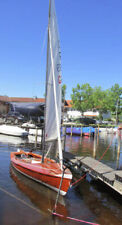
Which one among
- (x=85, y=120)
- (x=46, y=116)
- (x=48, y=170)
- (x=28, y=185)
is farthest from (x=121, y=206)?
(x=85, y=120)

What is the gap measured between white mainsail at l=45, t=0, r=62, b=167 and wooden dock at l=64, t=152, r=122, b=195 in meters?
2.80

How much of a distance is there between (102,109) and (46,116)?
208 ft

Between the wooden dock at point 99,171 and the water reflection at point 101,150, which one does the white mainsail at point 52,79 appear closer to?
the wooden dock at point 99,171

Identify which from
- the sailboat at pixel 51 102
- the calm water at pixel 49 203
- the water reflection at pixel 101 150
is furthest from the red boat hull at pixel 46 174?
the water reflection at pixel 101 150

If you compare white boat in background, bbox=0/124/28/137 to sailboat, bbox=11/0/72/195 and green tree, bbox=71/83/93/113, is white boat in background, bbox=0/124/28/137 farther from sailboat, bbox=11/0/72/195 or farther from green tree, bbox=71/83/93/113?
green tree, bbox=71/83/93/113

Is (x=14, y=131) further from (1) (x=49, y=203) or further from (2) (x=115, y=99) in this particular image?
(2) (x=115, y=99)

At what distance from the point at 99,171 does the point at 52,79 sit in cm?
579

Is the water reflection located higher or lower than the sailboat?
lower

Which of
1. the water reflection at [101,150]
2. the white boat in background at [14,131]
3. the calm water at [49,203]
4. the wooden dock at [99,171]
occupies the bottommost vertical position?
the calm water at [49,203]

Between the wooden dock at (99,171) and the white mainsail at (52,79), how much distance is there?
2.80 meters

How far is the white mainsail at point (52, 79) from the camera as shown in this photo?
9.94 meters

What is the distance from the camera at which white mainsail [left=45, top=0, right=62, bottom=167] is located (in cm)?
994

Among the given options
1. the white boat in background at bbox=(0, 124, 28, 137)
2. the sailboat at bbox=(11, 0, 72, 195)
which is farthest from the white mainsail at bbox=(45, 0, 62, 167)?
the white boat in background at bbox=(0, 124, 28, 137)

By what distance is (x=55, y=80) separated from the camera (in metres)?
10.3
